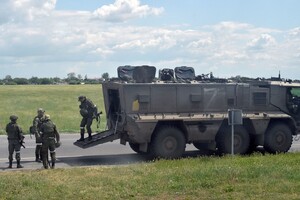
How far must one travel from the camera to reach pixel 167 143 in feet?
56.2

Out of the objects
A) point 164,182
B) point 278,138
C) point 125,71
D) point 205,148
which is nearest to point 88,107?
point 125,71

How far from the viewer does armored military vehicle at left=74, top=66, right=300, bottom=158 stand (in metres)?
17.0

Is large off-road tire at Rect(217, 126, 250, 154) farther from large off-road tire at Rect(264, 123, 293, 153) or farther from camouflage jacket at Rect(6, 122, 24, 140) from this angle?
camouflage jacket at Rect(6, 122, 24, 140)

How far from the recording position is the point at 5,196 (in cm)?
1030

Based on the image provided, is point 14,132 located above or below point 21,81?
below

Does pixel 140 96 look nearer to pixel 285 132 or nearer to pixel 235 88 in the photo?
pixel 235 88

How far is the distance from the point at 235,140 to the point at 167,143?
7.20ft

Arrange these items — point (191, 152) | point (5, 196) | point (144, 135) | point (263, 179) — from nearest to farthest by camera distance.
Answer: point (5, 196), point (263, 179), point (144, 135), point (191, 152)

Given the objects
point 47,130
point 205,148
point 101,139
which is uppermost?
point 47,130

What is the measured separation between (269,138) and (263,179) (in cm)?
690

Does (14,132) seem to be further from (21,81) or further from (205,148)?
(21,81)

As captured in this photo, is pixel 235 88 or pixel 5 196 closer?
pixel 5 196

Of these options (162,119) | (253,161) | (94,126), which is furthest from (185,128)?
(94,126)

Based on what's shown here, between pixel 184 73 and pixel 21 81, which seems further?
pixel 21 81
